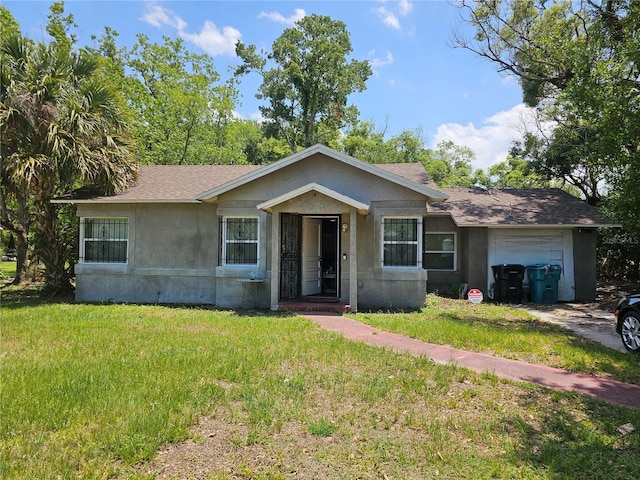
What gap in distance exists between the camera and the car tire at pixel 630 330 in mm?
7078

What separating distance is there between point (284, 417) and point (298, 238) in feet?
26.7

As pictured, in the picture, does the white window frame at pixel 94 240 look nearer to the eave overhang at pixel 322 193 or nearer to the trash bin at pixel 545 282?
the eave overhang at pixel 322 193

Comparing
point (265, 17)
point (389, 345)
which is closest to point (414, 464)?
point (389, 345)

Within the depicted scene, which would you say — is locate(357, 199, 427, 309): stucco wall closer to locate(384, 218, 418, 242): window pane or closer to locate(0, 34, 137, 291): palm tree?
locate(384, 218, 418, 242): window pane

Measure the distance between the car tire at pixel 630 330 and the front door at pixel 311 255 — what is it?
7.87 m

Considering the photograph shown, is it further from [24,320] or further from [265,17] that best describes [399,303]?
[265,17]

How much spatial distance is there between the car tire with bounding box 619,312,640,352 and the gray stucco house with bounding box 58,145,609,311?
4746 mm

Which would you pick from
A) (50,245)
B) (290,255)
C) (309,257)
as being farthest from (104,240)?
(309,257)

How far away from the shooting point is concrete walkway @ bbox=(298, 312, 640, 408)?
529 centimetres

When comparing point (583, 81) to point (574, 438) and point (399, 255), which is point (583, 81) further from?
point (574, 438)

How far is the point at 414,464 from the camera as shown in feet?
11.6

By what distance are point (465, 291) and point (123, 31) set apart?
1086 inches

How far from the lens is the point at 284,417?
4359mm

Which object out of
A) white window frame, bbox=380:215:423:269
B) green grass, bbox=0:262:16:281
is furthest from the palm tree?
white window frame, bbox=380:215:423:269
